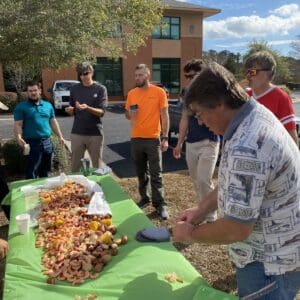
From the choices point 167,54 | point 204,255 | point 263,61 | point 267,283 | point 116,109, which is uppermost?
point 167,54

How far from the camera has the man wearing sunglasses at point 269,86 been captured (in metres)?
3.22

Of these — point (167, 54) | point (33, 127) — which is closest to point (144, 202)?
point (33, 127)

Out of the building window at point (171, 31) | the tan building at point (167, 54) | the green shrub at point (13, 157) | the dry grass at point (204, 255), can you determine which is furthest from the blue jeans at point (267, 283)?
the building window at point (171, 31)

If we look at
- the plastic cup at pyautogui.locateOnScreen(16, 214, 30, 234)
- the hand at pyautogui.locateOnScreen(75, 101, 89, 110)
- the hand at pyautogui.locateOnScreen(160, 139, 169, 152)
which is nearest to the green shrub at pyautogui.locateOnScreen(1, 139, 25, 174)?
the hand at pyautogui.locateOnScreen(75, 101, 89, 110)

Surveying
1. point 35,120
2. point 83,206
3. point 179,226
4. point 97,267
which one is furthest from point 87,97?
point 179,226

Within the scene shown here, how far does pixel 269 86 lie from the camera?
3.30 meters

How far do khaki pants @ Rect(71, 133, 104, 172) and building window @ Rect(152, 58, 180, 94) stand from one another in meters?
22.0

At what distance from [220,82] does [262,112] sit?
0.22 meters

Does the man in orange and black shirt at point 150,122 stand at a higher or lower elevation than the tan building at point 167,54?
lower

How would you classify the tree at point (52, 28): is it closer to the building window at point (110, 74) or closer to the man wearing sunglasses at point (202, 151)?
the man wearing sunglasses at point (202, 151)

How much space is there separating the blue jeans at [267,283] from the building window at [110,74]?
2438cm

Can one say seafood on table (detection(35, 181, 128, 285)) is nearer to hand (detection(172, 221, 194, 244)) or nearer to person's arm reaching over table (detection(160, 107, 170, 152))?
hand (detection(172, 221, 194, 244))

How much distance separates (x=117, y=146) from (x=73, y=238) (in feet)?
24.7

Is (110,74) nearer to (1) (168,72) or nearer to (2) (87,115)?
(1) (168,72)
